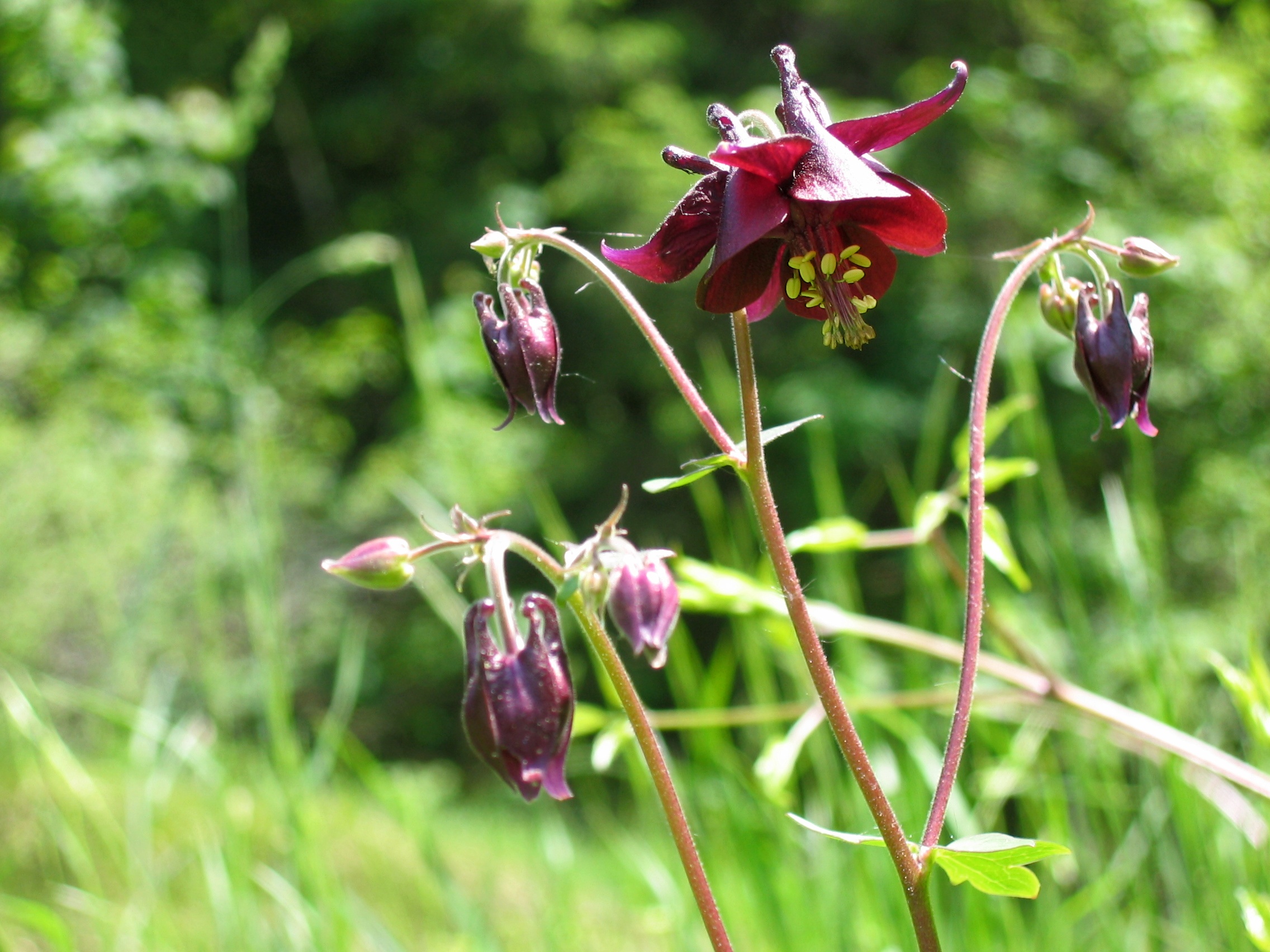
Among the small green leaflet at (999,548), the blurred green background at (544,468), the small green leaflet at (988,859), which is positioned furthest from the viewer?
the blurred green background at (544,468)

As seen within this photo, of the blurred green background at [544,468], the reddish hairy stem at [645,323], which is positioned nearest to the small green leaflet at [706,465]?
the reddish hairy stem at [645,323]

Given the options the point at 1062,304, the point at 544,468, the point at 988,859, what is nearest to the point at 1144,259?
the point at 1062,304

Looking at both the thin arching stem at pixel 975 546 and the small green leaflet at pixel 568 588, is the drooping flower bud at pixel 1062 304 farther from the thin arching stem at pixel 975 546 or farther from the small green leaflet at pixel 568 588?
the small green leaflet at pixel 568 588

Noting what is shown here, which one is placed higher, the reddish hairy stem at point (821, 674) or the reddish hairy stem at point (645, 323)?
the reddish hairy stem at point (645, 323)

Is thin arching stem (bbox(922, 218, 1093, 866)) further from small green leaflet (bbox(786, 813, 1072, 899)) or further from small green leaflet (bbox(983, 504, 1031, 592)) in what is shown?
small green leaflet (bbox(983, 504, 1031, 592))

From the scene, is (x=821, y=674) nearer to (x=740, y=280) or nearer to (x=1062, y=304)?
(x=740, y=280)

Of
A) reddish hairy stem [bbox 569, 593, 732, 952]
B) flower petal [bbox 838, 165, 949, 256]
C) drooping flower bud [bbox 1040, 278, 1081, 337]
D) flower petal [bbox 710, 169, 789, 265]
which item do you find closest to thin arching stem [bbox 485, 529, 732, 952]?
reddish hairy stem [bbox 569, 593, 732, 952]

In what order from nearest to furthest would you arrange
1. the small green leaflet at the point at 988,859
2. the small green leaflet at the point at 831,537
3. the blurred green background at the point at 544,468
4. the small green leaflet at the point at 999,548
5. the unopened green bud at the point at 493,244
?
the small green leaflet at the point at 988,859
the unopened green bud at the point at 493,244
the small green leaflet at the point at 999,548
the small green leaflet at the point at 831,537
the blurred green background at the point at 544,468

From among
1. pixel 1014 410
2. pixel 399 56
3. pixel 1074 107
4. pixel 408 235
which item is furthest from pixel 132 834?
pixel 399 56
